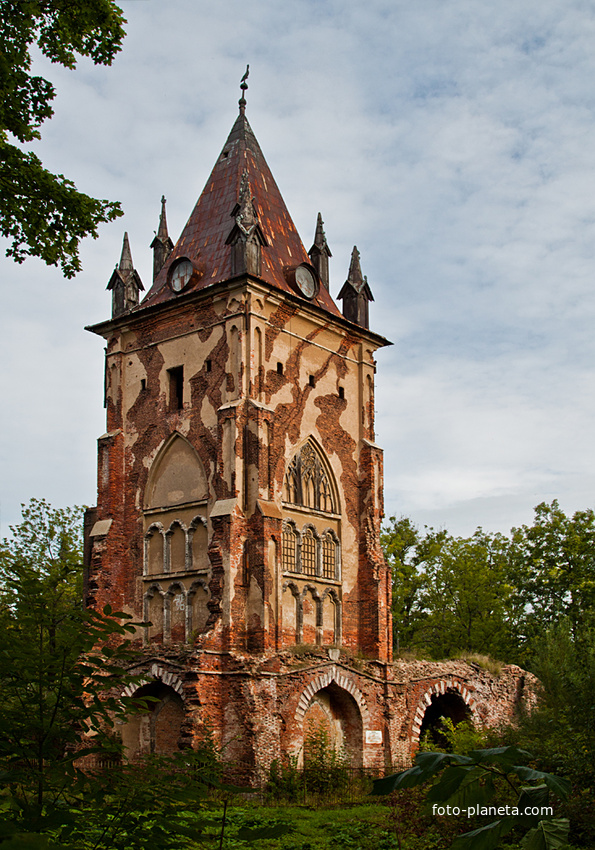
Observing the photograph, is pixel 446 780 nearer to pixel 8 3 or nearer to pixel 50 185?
pixel 50 185

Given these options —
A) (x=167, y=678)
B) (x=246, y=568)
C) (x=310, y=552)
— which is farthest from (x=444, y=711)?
(x=167, y=678)

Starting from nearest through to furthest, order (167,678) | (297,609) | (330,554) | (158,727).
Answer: (167,678), (158,727), (297,609), (330,554)

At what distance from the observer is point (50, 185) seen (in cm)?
1002

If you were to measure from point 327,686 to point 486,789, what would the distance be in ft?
63.9

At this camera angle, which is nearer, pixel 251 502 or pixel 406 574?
pixel 251 502

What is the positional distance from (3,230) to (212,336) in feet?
43.0

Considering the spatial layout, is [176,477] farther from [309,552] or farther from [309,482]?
[309,552]

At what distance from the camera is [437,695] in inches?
958

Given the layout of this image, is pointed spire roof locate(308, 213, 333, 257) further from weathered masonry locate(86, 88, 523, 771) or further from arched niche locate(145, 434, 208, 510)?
arched niche locate(145, 434, 208, 510)

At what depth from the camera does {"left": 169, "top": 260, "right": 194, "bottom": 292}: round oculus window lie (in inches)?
946

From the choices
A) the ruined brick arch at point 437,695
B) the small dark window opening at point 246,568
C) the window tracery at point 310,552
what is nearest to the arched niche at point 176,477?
the small dark window opening at point 246,568

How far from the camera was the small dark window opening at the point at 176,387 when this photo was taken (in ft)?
78.3

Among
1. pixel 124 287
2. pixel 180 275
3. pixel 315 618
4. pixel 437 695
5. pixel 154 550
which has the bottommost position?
pixel 437 695

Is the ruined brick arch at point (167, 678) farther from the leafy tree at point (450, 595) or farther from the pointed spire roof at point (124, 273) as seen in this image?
the leafy tree at point (450, 595)
